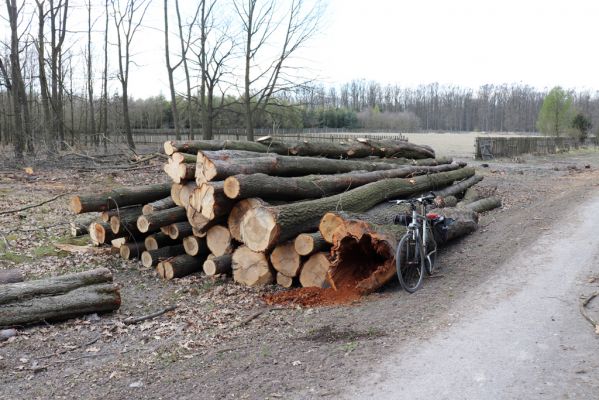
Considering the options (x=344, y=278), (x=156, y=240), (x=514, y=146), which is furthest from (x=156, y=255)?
(x=514, y=146)

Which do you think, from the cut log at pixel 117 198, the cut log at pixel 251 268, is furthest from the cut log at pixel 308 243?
the cut log at pixel 117 198

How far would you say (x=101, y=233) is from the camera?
912 centimetres

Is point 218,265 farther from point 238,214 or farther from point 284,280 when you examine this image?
point 284,280

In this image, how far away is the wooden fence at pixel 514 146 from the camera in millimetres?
33844

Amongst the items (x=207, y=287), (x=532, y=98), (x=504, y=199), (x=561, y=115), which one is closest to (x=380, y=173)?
(x=207, y=287)

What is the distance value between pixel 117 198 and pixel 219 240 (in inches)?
87.2

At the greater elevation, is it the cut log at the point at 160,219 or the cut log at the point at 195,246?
the cut log at the point at 160,219

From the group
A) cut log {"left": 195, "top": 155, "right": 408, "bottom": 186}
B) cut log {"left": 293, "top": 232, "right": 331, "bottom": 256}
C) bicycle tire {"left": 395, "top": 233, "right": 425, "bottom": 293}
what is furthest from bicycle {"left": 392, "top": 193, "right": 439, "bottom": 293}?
cut log {"left": 195, "top": 155, "right": 408, "bottom": 186}

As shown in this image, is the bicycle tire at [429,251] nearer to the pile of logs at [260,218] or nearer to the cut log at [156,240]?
the pile of logs at [260,218]

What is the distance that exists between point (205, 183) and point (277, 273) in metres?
1.67

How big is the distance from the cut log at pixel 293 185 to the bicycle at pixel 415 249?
164 centimetres

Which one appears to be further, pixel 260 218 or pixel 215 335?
pixel 260 218

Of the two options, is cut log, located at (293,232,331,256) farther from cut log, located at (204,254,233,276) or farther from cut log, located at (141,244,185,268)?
cut log, located at (141,244,185,268)

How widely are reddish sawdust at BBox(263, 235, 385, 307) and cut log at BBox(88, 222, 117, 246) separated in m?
3.60
